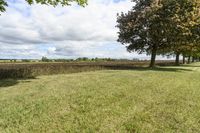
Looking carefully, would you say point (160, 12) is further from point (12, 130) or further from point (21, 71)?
point (12, 130)

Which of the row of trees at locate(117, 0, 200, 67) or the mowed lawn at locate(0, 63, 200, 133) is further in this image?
the row of trees at locate(117, 0, 200, 67)

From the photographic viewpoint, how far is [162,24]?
35.8 metres

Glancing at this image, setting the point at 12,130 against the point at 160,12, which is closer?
the point at 12,130

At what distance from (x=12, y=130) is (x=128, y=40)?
106 feet

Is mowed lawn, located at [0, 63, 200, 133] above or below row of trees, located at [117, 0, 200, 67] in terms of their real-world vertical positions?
below

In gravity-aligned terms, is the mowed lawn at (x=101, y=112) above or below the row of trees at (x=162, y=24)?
below

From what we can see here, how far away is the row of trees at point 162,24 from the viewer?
35.3 m

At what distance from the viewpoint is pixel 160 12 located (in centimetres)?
3672

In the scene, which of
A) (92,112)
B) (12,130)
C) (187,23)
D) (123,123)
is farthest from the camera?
(187,23)

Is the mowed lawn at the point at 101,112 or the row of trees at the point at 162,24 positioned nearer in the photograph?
the mowed lawn at the point at 101,112

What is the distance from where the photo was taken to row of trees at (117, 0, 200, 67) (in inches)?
1389

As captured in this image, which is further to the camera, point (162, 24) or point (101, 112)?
point (162, 24)

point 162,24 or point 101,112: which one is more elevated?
point 162,24

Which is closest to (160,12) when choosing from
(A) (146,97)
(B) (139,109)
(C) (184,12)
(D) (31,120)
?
(C) (184,12)
